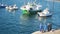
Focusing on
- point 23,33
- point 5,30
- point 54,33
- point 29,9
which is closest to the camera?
point 54,33

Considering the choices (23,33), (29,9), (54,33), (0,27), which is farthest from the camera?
(29,9)

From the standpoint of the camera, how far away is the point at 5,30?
1448 inches

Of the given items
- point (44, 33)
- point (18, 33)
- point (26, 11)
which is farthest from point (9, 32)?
point (26, 11)

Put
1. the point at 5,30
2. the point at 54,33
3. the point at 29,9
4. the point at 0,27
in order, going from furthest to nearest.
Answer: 1. the point at 29,9
2. the point at 0,27
3. the point at 5,30
4. the point at 54,33

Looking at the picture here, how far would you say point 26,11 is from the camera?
56625 millimetres

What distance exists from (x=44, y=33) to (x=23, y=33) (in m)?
6.66

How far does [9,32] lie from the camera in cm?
3516

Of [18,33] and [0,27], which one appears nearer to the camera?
[18,33]

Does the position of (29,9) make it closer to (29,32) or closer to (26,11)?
(26,11)

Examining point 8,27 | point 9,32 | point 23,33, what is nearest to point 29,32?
point 23,33

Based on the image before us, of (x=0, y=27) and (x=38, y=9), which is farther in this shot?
(x=38, y=9)

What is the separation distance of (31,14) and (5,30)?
67.5 feet

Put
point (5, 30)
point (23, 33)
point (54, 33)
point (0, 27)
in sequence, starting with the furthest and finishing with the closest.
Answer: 1. point (0, 27)
2. point (5, 30)
3. point (23, 33)
4. point (54, 33)

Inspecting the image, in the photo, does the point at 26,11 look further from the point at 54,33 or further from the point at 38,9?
the point at 54,33
